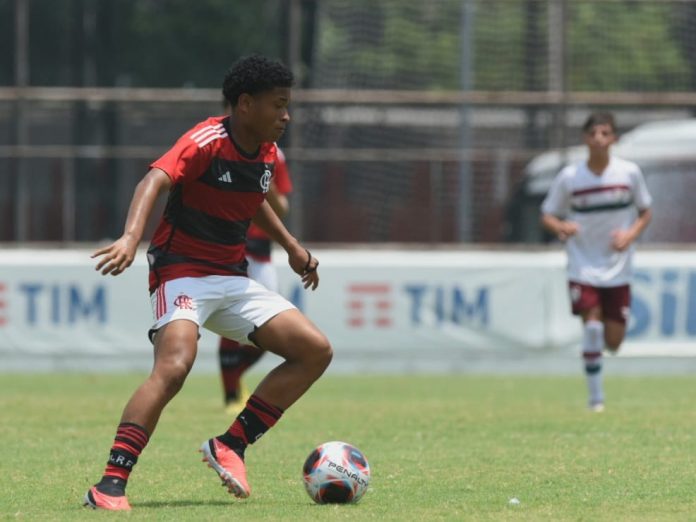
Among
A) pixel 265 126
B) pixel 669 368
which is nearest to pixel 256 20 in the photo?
pixel 669 368

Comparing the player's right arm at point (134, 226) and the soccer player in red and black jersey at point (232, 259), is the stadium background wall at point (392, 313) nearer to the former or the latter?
the soccer player in red and black jersey at point (232, 259)

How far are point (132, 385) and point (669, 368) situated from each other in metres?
6.15

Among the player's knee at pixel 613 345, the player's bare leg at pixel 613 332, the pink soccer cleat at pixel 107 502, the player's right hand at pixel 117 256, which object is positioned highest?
the player's right hand at pixel 117 256

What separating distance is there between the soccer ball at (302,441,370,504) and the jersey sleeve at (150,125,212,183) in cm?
138

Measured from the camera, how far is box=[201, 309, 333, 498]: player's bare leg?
7781mm

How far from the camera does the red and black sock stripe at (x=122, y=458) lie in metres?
7.20

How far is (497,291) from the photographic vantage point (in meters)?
18.9

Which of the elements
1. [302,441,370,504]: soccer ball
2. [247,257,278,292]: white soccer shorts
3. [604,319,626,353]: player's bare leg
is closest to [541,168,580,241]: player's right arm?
[604,319,626,353]: player's bare leg

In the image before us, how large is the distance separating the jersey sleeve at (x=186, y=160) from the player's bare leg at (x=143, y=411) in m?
0.68

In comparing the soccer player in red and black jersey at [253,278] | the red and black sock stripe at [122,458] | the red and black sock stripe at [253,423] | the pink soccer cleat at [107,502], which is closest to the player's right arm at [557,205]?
the soccer player in red and black jersey at [253,278]

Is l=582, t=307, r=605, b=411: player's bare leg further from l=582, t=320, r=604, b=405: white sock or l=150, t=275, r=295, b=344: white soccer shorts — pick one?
l=150, t=275, r=295, b=344: white soccer shorts

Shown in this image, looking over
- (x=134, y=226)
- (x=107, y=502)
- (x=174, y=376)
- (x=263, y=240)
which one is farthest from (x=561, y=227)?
(x=107, y=502)

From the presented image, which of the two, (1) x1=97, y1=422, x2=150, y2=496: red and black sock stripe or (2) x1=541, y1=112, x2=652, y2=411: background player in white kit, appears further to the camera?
(2) x1=541, y1=112, x2=652, y2=411: background player in white kit

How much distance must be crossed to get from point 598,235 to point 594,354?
970 mm
